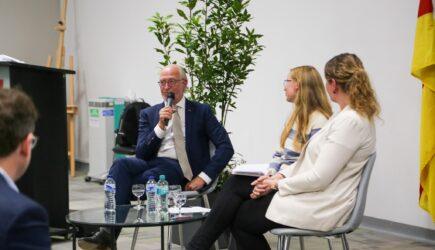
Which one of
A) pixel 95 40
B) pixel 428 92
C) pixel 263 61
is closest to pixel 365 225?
pixel 428 92

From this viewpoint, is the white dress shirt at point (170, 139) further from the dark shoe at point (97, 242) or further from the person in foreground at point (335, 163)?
the person in foreground at point (335, 163)

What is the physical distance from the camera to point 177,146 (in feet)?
14.1

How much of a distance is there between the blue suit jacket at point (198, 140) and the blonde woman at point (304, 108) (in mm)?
654

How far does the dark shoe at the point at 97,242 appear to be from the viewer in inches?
152

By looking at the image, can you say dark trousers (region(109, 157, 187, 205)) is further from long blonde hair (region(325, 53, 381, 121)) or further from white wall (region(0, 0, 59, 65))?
white wall (region(0, 0, 59, 65))

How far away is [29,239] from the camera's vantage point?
1.42 meters

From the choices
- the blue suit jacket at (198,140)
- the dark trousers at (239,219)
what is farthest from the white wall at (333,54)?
the dark trousers at (239,219)

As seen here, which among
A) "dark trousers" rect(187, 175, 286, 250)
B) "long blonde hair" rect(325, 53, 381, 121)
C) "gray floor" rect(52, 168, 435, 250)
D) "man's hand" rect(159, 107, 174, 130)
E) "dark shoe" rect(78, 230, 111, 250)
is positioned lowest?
"gray floor" rect(52, 168, 435, 250)

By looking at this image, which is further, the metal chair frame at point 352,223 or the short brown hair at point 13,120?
the metal chair frame at point 352,223

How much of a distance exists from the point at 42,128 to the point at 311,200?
7.66ft

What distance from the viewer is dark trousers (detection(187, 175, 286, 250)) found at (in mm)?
3385

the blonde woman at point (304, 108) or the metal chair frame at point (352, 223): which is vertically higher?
the blonde woman at point (304, 108)

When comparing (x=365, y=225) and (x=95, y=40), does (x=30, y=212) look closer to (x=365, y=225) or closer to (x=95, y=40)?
(x=365, y=225)

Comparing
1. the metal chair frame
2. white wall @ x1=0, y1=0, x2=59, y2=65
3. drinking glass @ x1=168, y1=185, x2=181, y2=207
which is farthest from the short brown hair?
white wall @ x1=0, y1=0, x2=59, y2=65
